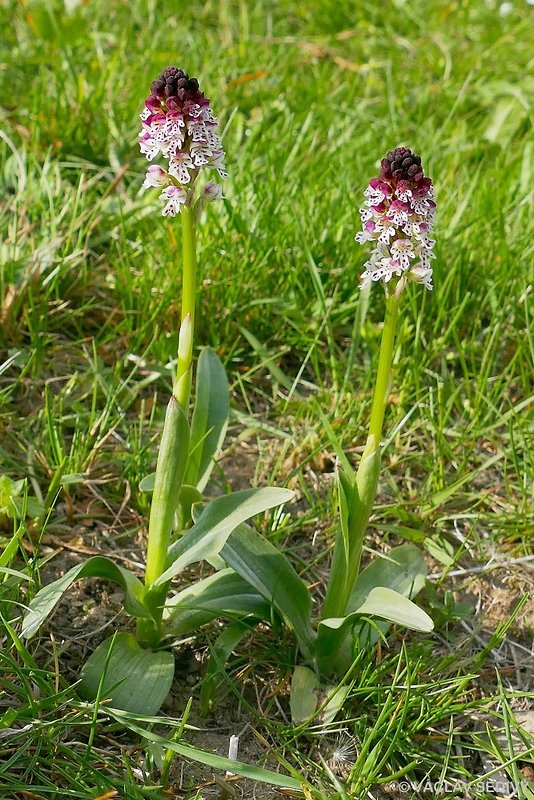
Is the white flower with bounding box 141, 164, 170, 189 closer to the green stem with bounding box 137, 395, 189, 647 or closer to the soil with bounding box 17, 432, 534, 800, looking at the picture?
the green stem with bounding box 137, 395, 189, 647

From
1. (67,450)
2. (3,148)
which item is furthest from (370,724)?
(3,148)

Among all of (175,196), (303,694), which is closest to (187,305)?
(175,196)

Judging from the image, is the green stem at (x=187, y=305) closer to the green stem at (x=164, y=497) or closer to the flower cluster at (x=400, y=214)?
the green stem at (x=164, y=497)

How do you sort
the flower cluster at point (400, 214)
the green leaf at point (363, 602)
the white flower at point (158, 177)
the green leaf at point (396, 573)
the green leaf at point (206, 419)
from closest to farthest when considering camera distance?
the flower cluster at point (400, 214) < the white flower at point (158, 177) < the green leaf at point (363, 602) < the green leaf at point (396, 573) < the green leaf at point (206, 419)

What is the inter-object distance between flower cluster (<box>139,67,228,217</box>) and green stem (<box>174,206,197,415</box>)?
0.06 meters

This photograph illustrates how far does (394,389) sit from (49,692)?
5.93 feet

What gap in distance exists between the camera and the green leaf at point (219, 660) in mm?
2461

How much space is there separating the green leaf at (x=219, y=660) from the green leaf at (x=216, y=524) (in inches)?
9.9

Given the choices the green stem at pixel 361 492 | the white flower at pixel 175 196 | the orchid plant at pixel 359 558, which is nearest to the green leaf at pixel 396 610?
the orchid plant at pixel 359 558

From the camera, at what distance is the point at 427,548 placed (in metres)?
3.04

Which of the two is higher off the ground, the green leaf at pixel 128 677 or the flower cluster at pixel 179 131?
the flower cluster at pixel 179 131

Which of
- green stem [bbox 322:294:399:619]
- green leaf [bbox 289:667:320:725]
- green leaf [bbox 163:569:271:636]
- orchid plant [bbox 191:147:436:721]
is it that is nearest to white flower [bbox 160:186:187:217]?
orchid plant [bbox 191:147:436:721]

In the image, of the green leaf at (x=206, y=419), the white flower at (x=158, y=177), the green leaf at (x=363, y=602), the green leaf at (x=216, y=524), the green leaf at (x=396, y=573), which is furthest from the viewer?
the green leaf at (x=206, y=419)

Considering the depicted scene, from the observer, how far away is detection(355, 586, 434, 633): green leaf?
2.19 meters
